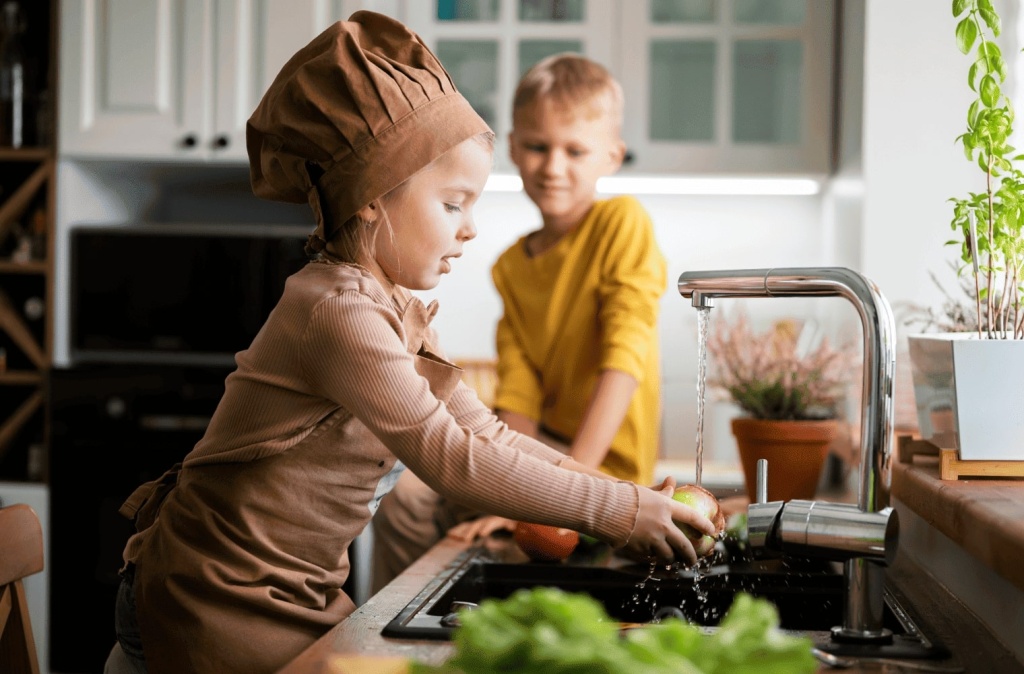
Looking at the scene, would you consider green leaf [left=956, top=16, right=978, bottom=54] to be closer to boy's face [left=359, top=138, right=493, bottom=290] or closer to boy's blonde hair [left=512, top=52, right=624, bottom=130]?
boy's face [left=359, top=138, right=493, bottom=290]

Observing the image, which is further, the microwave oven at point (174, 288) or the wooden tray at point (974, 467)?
the microwave oven at point (174, 288)

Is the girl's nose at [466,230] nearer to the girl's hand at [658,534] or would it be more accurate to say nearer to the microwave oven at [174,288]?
the girl's hand at [658,534]

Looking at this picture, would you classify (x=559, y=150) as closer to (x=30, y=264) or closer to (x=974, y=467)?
(x=974, y=467)

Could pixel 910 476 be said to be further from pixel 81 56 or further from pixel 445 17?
pixel 81 56

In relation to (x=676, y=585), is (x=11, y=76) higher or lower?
higher

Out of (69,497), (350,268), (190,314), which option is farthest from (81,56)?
(350,268)

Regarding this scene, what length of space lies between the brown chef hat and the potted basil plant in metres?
0.51

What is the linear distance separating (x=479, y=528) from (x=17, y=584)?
0.54m

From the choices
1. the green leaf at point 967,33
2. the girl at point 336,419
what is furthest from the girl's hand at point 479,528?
the green leaf at point 967,33

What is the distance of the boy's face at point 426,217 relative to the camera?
1.06m

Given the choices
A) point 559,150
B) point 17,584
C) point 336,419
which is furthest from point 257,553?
point 559,150

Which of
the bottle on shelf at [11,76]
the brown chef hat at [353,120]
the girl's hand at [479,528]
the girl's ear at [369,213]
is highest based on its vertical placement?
the bottle on shelf at [11,76]

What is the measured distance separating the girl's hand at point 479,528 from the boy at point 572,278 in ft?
1.10

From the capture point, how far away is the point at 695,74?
9.27 feet
